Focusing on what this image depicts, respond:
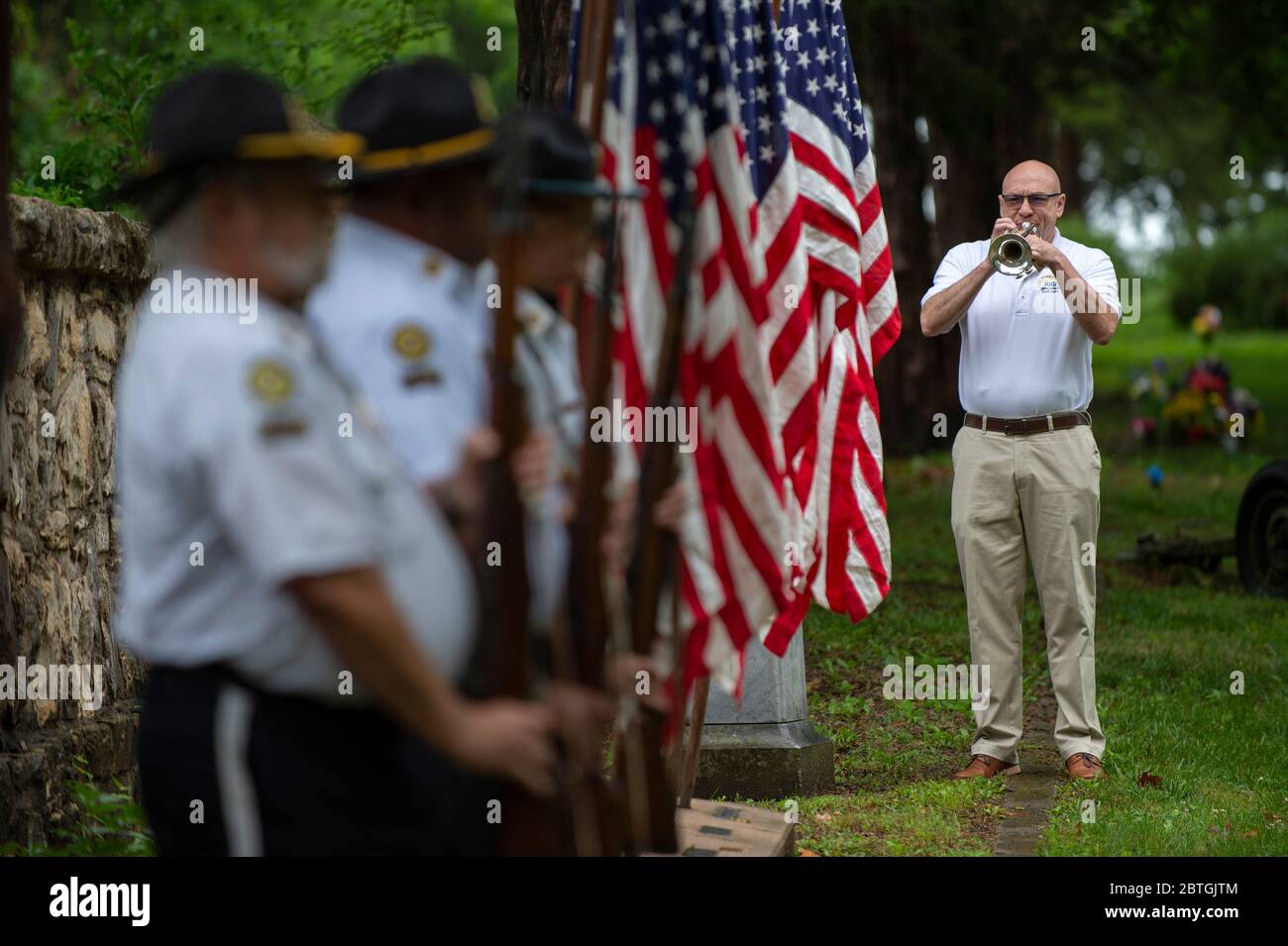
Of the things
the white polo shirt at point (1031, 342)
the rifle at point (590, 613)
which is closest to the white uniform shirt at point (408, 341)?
the rifle at point (590, 613)

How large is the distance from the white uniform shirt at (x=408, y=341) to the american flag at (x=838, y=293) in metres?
2.47

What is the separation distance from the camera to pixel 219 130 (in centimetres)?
289

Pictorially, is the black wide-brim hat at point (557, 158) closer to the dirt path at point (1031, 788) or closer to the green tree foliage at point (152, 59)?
the dirt path at point (1031, 788)

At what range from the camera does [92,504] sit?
21.3 ft

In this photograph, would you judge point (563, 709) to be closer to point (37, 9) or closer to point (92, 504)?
point (92, 504)

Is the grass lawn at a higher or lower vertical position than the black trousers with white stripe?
lower

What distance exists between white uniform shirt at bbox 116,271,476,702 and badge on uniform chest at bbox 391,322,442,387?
0.16 m

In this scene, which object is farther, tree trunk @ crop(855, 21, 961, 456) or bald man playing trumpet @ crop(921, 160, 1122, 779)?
tree trunk @ crop(855, 21, 961, 456)

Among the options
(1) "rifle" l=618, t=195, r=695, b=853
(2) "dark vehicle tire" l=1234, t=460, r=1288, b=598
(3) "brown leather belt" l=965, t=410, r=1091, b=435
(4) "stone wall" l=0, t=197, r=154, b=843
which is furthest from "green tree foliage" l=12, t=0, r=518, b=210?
(2) "dark vehicle tire" l=1234, t=460, r=1288, b=598

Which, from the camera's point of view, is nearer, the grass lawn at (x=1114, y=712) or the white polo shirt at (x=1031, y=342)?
the grass lawn at (x=1114, y=712)

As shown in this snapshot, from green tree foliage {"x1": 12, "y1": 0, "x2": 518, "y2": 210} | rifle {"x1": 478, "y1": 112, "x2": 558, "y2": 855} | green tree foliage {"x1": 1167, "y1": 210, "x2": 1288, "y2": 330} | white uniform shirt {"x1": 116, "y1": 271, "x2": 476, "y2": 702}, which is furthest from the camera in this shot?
green tree foliage {"x1": 1167, "y1": 210, "x2": 1288, "y2": 330}

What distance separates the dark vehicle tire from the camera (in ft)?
37.2

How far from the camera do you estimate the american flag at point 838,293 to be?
18.5ft

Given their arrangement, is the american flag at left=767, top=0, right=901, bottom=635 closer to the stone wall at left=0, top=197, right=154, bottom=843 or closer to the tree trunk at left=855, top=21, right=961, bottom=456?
the stone wall at left=0, top=197, right=154, bottom=843
